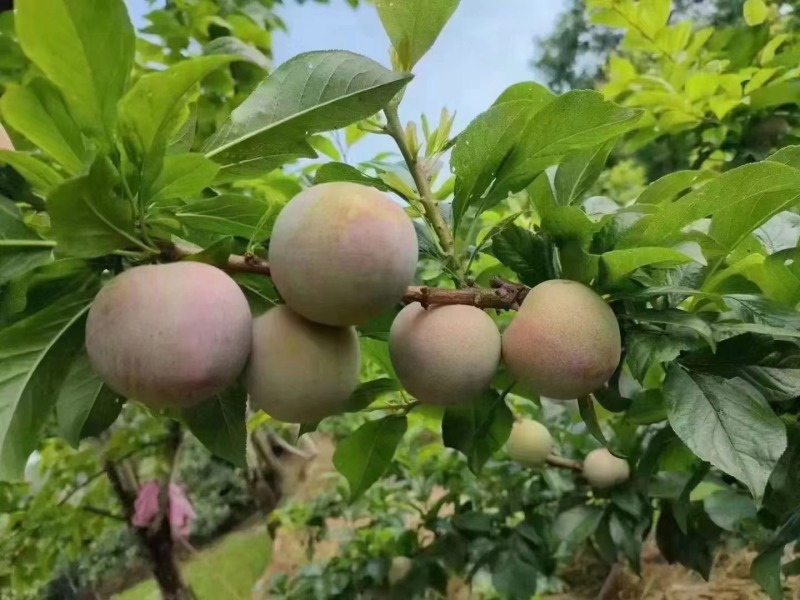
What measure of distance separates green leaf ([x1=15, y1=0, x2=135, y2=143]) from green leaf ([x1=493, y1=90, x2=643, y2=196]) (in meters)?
0.28

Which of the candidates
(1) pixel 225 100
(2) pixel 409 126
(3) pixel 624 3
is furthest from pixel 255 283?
(3) pixel 624 3

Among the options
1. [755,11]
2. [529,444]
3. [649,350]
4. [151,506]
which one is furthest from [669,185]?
[151,506]

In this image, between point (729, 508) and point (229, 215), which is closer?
point (229, 215)

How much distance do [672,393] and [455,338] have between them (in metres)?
0.17

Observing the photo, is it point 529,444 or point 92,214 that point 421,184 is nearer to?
point 92,214

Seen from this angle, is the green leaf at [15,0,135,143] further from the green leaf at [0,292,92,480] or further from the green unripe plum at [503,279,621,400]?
the green unripe plum at [503,279,621,400]

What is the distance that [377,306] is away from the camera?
43 centimetres

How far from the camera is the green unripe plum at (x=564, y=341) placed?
19.0 inches

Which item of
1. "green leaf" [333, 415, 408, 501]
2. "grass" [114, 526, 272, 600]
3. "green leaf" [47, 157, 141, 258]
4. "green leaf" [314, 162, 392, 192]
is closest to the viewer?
"green leaf" [47, 157, 141, 258]

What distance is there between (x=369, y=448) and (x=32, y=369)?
354 millimetres

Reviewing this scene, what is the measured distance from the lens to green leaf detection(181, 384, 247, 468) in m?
0.54

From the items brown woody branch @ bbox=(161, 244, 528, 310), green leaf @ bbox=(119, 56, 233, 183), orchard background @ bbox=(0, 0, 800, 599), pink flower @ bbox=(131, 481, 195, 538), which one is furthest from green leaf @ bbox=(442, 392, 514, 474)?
pink flower @ bbox=(131, 481, 195, 538)

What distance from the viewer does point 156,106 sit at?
411mm

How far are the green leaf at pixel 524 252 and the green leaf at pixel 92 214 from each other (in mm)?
281
